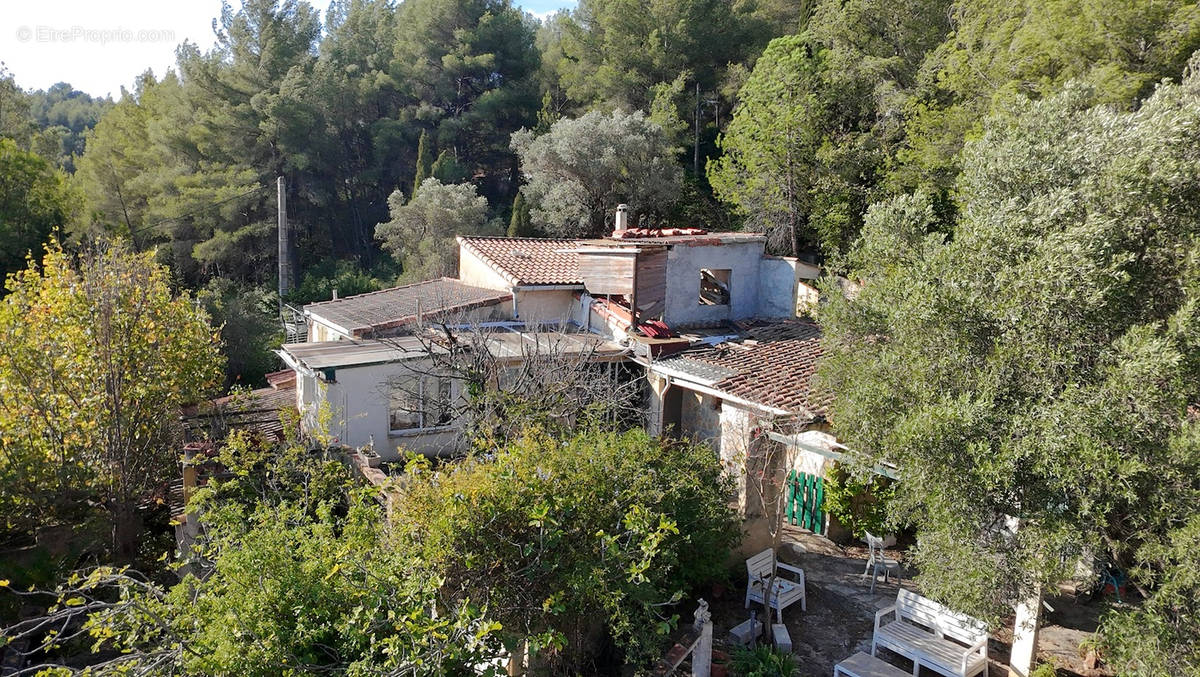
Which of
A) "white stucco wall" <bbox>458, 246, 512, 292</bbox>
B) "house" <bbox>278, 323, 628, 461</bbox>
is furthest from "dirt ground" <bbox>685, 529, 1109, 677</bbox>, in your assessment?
"white stucco wall" <bbox>458, 246, 512, 292</bbox>

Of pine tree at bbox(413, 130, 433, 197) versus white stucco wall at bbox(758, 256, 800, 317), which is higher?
pine tree at bbox(413, 130, 433, 197)

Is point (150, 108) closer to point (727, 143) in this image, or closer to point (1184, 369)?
point (727, 143)

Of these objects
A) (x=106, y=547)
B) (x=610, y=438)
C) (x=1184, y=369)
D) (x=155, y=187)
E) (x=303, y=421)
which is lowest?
(x=106, y=547)

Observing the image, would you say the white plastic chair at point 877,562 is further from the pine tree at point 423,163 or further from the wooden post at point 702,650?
the pine tree at point 423,163

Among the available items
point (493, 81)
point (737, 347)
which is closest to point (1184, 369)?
point (737, 347)

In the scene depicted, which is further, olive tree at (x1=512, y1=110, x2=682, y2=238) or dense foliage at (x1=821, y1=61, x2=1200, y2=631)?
olive tree at (x1=512, y1=110, x2=682, y2=238)

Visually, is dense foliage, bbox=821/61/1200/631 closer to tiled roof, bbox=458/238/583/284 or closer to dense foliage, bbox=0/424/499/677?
dense foliage, bbox=0/424/499/677
